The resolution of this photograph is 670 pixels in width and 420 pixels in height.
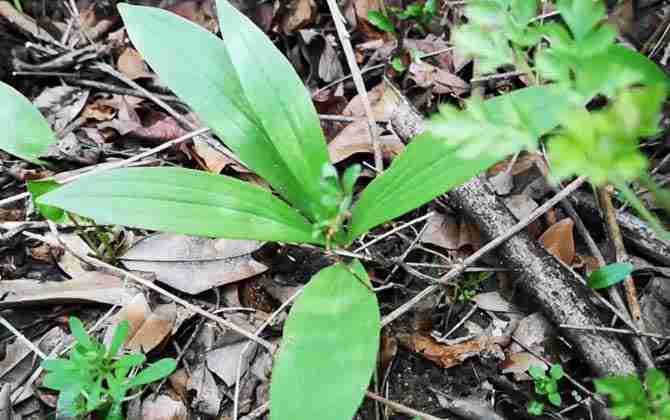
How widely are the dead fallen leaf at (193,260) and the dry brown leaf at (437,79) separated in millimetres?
575

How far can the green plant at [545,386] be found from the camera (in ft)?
3.20

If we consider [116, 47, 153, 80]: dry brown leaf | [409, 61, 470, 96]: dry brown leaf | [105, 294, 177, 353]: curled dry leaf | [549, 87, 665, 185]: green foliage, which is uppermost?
[549, 87, 665, 185]: green foliage

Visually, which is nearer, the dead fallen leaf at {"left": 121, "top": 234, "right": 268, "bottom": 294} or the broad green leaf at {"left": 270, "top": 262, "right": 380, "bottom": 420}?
the broad green leaf at {"left": 270, "top": 262, "right": 380, "bottom": 420}

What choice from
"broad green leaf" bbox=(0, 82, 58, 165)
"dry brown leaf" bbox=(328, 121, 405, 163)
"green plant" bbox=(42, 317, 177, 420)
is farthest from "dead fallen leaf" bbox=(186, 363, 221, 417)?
"broad green leaf" bbox=(0, 82, 58, 165)

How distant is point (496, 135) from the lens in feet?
1.70

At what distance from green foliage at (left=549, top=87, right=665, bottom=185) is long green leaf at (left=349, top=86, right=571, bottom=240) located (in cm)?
39

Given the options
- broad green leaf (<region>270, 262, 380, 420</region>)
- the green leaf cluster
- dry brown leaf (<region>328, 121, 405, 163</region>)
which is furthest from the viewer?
dry brown leaf (<region>328, 121, 405, 163</region>)

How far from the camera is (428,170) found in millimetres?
956

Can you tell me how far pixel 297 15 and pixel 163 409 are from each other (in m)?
1.05

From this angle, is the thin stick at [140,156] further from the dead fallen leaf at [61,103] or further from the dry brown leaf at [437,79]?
the dry brown leaf at [437,79]

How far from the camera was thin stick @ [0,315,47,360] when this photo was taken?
1.10 m

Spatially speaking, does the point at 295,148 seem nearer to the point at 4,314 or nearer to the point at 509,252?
the point at 509,252

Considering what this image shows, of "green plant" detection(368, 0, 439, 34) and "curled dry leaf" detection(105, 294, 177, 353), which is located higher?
"green plant" detection(368, 0, 439, 34)

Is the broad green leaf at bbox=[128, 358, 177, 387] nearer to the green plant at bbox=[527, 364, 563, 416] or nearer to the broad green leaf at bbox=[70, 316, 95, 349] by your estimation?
the broad green leaf at bbox=[70, 316, 95, 349]
